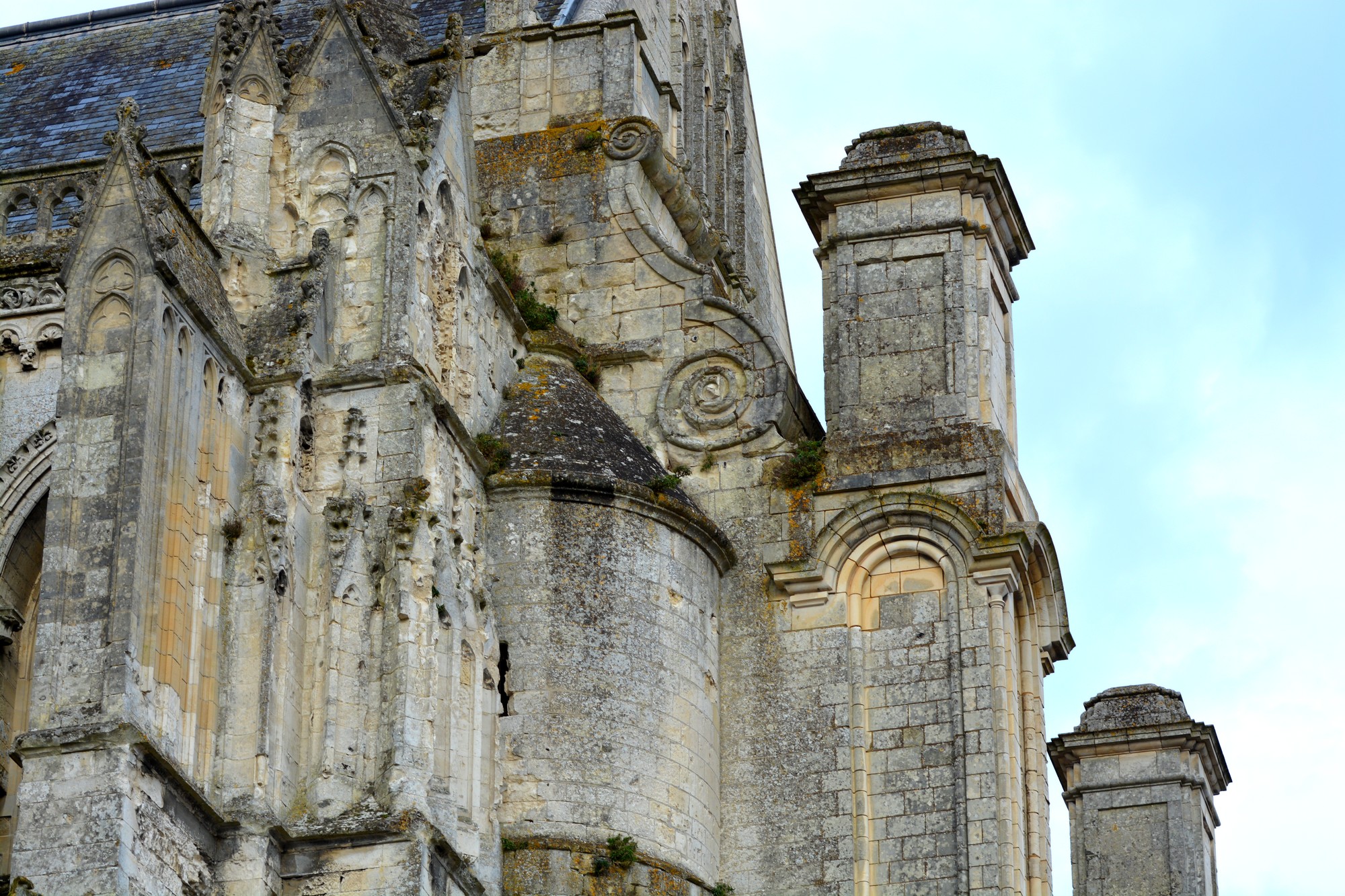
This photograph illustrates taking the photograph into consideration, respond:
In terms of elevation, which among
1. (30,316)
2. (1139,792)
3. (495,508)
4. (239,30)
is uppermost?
(239,30)

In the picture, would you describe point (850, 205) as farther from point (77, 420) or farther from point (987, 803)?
point (77, 420)

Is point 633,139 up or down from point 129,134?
up

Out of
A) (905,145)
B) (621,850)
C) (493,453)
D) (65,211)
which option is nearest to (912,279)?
(905,145)

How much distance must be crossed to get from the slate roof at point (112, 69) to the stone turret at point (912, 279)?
460 centimetres

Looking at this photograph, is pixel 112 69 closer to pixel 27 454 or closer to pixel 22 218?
pixel 22 218

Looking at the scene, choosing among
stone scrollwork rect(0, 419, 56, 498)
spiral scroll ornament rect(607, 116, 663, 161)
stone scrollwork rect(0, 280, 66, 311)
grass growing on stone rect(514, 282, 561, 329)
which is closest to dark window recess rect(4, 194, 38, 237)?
stone scrollwork rect(0, 280, 66, 311)

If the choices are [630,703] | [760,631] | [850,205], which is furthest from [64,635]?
[850,205]

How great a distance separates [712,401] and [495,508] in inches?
101

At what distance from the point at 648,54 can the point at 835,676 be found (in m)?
8.84

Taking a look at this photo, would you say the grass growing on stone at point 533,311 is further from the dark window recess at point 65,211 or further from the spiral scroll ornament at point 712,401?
the dark window recess at point 65,211

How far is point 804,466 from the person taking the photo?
23.2m

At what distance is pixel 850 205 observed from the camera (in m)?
24.1

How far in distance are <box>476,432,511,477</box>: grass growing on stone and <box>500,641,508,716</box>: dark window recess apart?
4.58 feet

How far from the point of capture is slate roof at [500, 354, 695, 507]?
2225cm
